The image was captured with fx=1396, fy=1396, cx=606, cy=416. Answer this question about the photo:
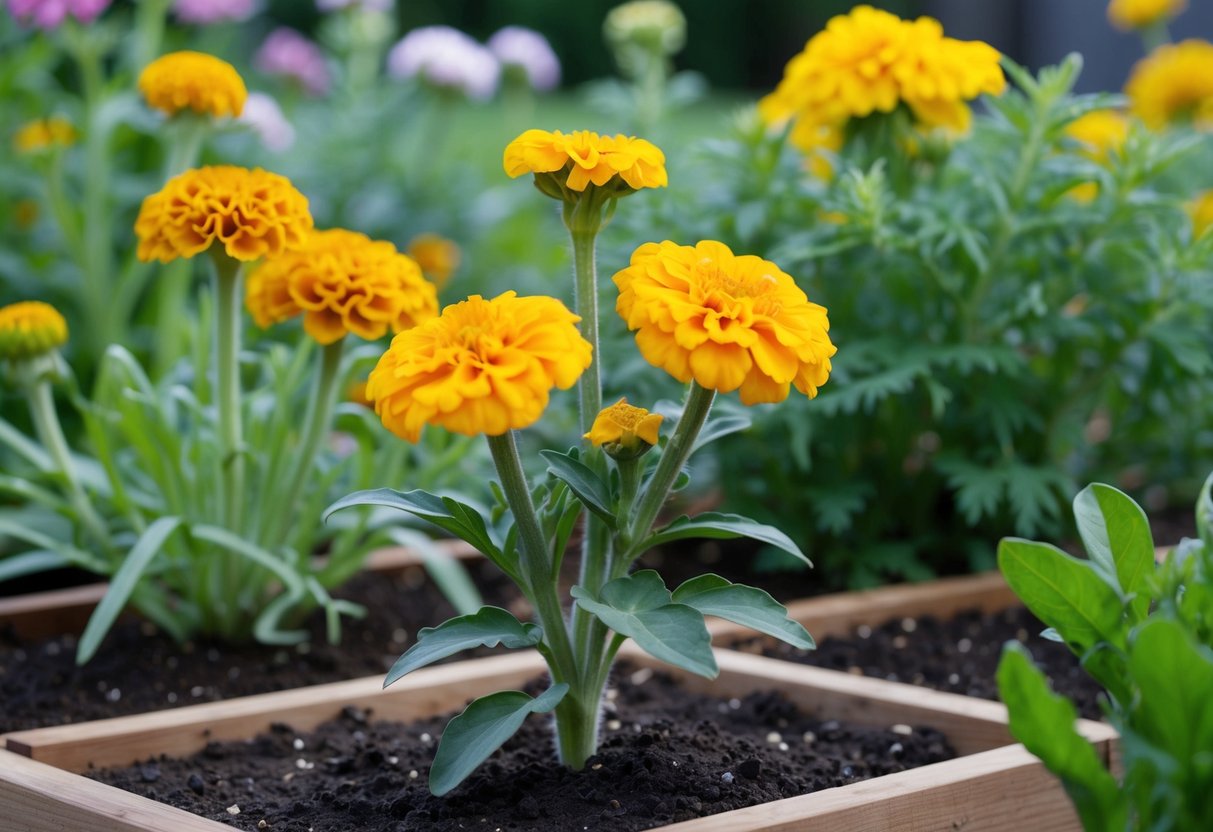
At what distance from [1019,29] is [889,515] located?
378 inches

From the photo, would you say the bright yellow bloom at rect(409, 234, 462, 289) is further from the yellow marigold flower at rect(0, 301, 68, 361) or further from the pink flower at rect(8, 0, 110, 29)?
the yellow marigold flower at rect(0, 301, 68, 361)

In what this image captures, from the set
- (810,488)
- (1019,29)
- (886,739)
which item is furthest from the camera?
(1019,29)

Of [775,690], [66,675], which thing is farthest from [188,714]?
[775,690]

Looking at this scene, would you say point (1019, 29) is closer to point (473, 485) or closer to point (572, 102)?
point (572, 102)

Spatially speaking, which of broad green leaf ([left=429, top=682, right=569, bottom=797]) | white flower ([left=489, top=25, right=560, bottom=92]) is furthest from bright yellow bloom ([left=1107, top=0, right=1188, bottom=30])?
broad green leaf ([left=429, top=682, right=569, bottom=797])

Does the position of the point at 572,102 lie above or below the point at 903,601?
below

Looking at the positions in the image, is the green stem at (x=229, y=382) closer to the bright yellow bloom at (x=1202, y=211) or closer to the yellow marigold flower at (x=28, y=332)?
the yellow marigold flower at (x=28, y=332)

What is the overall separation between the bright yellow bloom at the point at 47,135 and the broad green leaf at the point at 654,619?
191 centimetres

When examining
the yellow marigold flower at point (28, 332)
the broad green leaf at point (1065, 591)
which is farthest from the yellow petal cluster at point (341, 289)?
the broad green leaf at point (1065, 591)

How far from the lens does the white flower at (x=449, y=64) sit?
149 inches

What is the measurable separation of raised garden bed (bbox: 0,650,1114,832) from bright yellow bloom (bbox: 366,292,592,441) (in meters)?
0.45

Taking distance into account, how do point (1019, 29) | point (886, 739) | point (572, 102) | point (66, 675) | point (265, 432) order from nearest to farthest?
point (886, 739) < point (66, 675) < point (265, 432) < point (1019, 29) < point (572, 102)

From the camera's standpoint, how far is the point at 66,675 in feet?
6.95

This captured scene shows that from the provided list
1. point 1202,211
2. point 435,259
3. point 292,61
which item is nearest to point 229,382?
point 435,259
